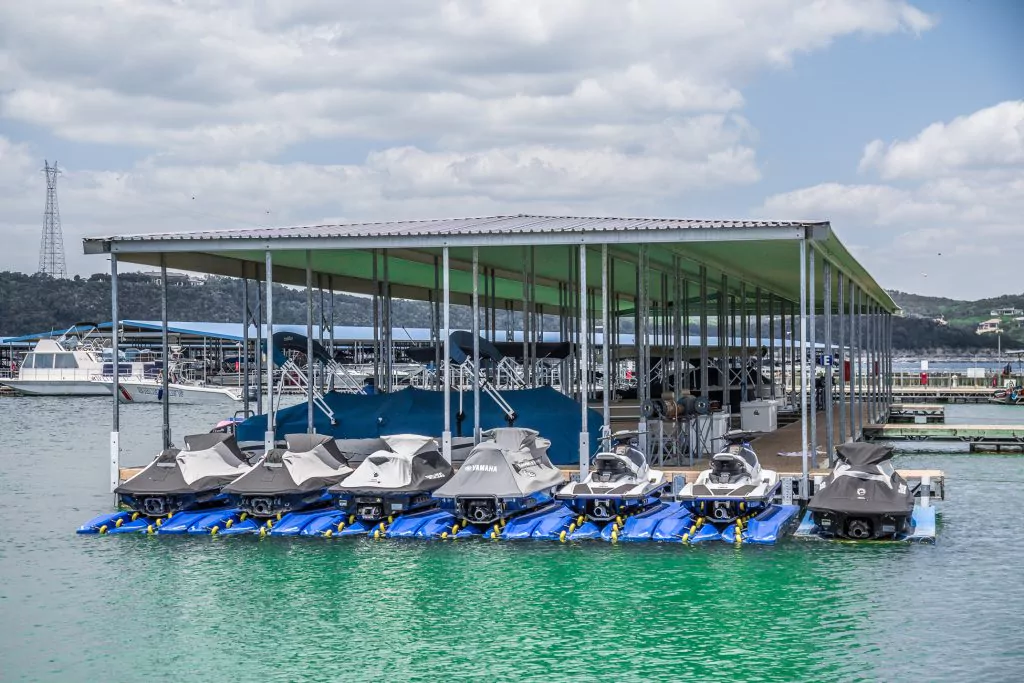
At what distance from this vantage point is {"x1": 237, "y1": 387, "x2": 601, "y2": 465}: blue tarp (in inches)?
931

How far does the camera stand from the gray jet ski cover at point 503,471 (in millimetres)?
19547

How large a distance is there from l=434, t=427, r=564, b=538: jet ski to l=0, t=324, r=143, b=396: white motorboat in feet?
219

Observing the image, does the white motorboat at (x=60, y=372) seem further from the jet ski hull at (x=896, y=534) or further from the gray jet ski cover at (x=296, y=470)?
the jet ski hull at (x=896, y=534)

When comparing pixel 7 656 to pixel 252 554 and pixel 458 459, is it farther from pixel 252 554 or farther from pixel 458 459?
pixel 458 459

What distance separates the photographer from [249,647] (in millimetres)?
13328

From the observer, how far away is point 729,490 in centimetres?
1914

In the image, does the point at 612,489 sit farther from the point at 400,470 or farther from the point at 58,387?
the point at 58,387

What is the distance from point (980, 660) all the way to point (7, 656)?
34.2 feet

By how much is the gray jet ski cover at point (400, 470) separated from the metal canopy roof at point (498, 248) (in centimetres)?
362

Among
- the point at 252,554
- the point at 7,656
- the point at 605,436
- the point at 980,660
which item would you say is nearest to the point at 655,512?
the point at 605,436

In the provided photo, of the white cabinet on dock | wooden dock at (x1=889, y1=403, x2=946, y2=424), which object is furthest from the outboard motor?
wooden dock at (x1=889, y1=403, x2=946, y2=424)

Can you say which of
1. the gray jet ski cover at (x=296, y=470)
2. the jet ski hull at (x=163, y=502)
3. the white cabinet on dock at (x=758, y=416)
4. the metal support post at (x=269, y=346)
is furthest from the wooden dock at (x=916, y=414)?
the jet ski hull at (x=163, y=502)

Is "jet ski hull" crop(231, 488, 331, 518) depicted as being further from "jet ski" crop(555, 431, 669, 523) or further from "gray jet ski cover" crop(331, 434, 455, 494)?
"jet ski" crop(555, 431, 669, 523)

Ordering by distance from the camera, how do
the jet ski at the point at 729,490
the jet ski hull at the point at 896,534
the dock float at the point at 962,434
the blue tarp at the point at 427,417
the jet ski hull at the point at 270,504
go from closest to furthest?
the jet ski hull at the point at 896,534 → the jet ski at the point at 729,490 → the jet ski hull at the point at 270,504 → the blue tarp at the point at 427,417 → the dock float at the point at 962,434
